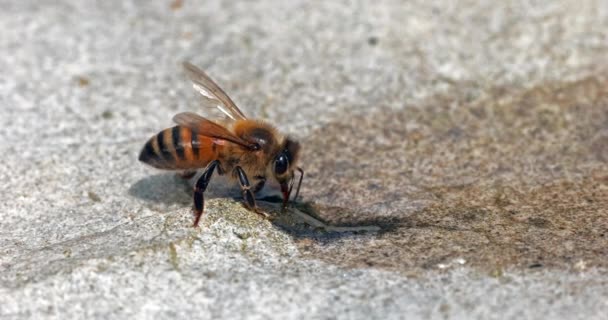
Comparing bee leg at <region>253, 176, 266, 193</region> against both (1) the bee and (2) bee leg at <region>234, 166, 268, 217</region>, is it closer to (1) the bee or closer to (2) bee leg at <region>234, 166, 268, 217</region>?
(1) the bee

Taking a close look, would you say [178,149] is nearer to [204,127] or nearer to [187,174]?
[204,127]

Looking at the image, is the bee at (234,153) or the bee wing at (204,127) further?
the bee at (234,153)

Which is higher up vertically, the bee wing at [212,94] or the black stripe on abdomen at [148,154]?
the bee wing at [212,94]

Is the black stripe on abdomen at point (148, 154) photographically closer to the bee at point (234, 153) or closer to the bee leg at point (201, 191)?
the bee at point (234, 153)

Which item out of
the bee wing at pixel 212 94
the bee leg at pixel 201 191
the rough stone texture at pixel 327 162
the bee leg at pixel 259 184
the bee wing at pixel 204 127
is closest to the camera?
the rough stone texture at pixel 327 162

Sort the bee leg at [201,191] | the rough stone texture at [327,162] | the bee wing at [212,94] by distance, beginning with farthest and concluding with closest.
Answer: the bee wing at [212,94] < the bee leg at [201,191] < the rough stone texture at [327,162]

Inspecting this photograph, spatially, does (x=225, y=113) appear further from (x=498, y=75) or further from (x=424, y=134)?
(x=498, y=75)

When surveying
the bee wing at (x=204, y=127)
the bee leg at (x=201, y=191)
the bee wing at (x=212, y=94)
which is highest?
the bee wing at (x=212, y=94)

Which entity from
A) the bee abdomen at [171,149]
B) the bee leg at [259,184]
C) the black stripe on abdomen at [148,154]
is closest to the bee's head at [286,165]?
the bee leg at [259,184]

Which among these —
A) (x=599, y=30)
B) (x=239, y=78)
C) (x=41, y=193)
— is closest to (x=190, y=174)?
(x=41, y=193)

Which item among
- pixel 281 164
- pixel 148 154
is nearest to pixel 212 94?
pixel 148 154
